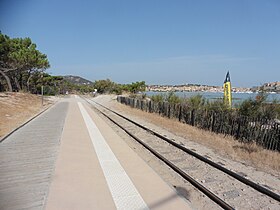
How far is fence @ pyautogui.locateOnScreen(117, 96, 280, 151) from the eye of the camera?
35.6ft

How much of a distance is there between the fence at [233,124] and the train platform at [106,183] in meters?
6.01

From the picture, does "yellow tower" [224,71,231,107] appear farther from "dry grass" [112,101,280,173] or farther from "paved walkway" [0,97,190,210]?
"paved walkway" [0,97,190,210]

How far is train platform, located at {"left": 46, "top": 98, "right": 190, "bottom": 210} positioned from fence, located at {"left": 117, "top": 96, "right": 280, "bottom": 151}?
601cm

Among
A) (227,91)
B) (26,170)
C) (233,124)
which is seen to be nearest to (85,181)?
(26,170)

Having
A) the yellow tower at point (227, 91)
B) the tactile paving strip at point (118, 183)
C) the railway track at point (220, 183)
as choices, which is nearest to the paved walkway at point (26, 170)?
the tactile paving strip at point (118, 183)

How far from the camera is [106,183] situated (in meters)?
5.93

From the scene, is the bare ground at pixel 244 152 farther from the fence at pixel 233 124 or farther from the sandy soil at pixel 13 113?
the sandy soil at pixel 13 113

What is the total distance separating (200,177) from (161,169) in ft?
3.74

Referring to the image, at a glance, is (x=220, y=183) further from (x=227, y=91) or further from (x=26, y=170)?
(x=227, y=91)

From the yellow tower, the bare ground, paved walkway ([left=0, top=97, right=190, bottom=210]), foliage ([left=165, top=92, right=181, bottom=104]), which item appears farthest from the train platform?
foliage ([left=165, top=92, right=181, bottom=104])

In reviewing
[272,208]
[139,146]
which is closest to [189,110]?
[139,146]

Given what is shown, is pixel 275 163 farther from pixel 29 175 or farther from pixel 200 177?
pixel 29 175

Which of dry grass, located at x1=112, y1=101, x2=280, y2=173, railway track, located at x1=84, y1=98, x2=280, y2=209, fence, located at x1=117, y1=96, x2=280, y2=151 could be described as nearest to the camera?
railway track, located at x1=84, y1=98, x2=280, y2=209

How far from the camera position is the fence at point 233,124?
35.6 feet
